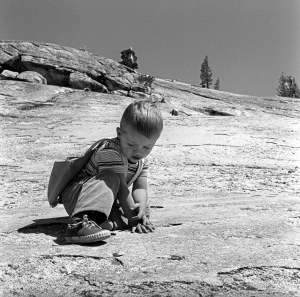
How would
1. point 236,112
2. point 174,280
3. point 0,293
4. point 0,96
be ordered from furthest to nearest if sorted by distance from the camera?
point 236,112 → point 0,96 → point 174,280 → point 0,293

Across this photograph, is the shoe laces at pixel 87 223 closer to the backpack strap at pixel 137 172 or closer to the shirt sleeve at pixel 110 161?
the shirt sleeve at pixel 110 161

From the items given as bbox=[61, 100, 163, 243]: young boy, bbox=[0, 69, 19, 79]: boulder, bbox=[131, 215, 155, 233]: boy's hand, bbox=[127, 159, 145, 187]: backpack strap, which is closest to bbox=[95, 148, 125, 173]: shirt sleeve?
bbox=[61, 100, 163, 243]: young boy

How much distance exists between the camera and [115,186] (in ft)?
10.5

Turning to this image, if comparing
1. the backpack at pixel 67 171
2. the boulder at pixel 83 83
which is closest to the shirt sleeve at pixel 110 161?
the backpack at pixel 67 171

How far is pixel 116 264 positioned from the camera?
2588mm

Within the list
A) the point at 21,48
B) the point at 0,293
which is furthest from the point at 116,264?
the point at 21,48

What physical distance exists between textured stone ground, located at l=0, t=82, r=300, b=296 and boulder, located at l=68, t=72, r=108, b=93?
10952mm

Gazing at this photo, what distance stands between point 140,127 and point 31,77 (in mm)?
18298

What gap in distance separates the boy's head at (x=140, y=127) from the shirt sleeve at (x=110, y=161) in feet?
0.30

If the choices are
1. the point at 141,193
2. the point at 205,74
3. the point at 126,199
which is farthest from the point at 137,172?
the point at 205,74

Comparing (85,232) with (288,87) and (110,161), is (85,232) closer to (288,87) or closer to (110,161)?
(110,161)

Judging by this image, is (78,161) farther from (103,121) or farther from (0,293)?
(103,121)

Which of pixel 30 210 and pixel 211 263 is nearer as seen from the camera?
pixel 211 263

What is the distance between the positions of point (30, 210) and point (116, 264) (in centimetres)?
212
